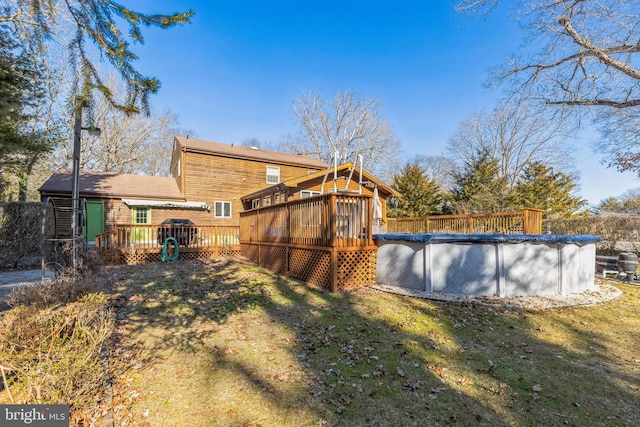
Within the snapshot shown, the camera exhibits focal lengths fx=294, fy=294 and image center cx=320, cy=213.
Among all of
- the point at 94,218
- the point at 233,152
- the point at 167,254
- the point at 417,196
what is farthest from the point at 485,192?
the point at 94,218

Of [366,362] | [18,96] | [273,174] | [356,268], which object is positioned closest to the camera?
[366,362]

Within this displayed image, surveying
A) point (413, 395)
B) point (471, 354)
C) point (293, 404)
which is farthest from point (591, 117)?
point (293, 404)

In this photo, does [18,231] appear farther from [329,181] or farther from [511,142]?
[511,142]

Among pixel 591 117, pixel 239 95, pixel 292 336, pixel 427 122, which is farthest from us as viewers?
pixel 427 122

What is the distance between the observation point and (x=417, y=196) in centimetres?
2328

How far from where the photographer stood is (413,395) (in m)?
2.92

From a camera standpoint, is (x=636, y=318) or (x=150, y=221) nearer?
(x=636, y=318)

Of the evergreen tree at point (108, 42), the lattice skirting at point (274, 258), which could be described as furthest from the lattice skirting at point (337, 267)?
the evergreen tree at point (108, 42)

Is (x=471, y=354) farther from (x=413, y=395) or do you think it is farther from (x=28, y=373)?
(x=28, y=373)

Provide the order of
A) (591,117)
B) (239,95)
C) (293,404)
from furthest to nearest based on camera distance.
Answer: (239,95) < (591,117) < (293,404)

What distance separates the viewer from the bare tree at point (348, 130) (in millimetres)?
29828

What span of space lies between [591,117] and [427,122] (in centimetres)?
1315

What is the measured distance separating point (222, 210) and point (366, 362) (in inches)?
675

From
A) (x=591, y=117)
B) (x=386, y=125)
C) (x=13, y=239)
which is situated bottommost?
(x=13, y=239)
